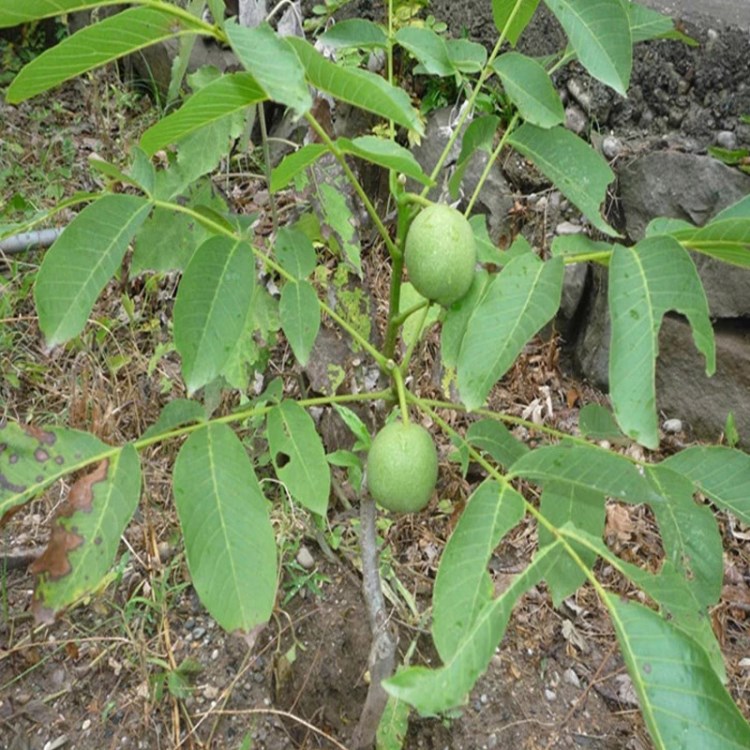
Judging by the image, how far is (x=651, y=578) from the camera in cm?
85

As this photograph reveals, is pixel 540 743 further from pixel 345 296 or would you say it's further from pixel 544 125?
pixel 544 125

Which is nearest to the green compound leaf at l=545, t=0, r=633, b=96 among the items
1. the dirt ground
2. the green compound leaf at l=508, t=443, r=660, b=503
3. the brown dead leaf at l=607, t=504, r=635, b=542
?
the green compound leaf at l=508, t=443, r=660, b=503

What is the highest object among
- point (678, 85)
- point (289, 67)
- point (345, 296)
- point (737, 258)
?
point (289, 67)

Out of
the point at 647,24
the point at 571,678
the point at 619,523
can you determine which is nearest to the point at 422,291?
the point at 647,24

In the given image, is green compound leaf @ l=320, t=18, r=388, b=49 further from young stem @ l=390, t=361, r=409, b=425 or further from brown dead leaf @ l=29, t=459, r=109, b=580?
brown dead leaf @ l=29, t=459, r=109, b=580

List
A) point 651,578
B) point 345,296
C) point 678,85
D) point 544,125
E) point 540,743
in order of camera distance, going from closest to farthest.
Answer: point 651,578 < point 544,125 < point 540,743 < point 345,296 < point 678,85

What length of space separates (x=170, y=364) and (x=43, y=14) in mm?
1787

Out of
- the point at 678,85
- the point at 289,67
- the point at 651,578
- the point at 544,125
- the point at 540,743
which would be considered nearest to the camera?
the point at 289,67

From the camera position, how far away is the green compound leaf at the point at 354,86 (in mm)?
782

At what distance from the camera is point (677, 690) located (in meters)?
0.70

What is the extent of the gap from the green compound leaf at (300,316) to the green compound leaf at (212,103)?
0.92ft

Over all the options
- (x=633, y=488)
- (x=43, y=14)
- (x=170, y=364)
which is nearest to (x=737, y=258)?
(x=633, y=488)

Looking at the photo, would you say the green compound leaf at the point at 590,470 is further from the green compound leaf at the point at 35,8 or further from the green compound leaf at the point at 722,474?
the green compound leaf at the point at 35,8

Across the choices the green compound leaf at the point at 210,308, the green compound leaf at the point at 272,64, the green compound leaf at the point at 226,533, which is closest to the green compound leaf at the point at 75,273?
the green compound leaf at the point at 210,308
